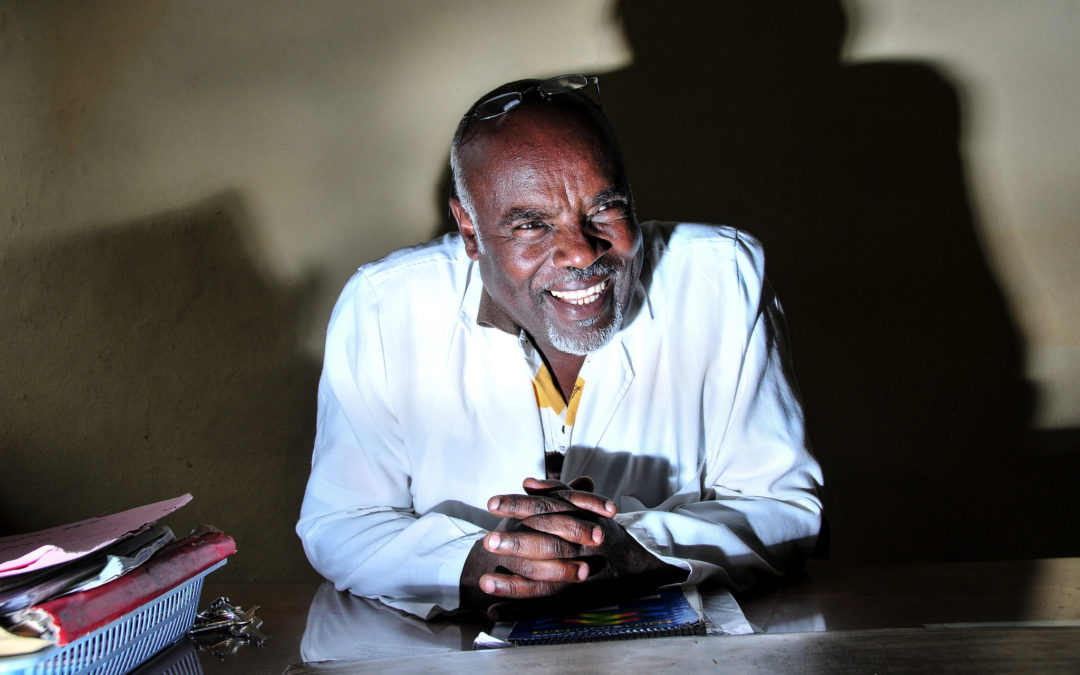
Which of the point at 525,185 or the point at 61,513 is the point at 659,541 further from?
the point at 61,513

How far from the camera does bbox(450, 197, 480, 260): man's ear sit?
6.77 feet

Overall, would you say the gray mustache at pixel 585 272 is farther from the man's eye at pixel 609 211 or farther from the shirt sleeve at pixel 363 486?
the shirt sleeve at pixel 363 486

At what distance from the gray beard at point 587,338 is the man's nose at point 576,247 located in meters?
0.14

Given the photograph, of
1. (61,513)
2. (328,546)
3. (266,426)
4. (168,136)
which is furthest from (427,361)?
(61,513)

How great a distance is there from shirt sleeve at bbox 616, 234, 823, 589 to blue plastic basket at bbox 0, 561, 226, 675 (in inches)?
29.1

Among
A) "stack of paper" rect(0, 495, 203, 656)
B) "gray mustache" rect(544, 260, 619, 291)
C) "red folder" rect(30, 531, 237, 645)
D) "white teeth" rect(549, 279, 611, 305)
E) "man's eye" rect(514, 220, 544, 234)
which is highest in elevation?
"man's eye" rect(514, 220, 544, 234)

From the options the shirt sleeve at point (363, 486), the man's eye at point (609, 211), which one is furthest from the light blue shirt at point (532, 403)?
the man's eye at point (609, 211)

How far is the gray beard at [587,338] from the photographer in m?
1.94

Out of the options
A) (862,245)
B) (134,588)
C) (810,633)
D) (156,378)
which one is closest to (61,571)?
(134,588)

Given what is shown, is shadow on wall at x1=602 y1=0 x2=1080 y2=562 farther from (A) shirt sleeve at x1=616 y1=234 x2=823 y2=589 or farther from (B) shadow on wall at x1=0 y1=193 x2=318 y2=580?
(B) shadow on wall at x1=0 y1=193 x2=318 y2=580

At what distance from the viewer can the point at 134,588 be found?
1.13 meters

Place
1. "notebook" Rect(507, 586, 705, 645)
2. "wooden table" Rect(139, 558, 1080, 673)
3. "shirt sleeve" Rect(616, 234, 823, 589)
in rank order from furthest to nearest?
"shirt sleeve" Rect(616, 234, 823, 589)
"notebook" Rect(507, 586, 705, 645)
"wooden table" Rect(139, 558, 1080, 673)

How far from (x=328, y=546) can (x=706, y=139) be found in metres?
1.86

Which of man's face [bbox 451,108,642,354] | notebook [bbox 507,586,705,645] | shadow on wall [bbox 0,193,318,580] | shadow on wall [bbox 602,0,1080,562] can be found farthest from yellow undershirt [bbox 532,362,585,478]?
shadow on wall [bbox 0,193,318,580]
